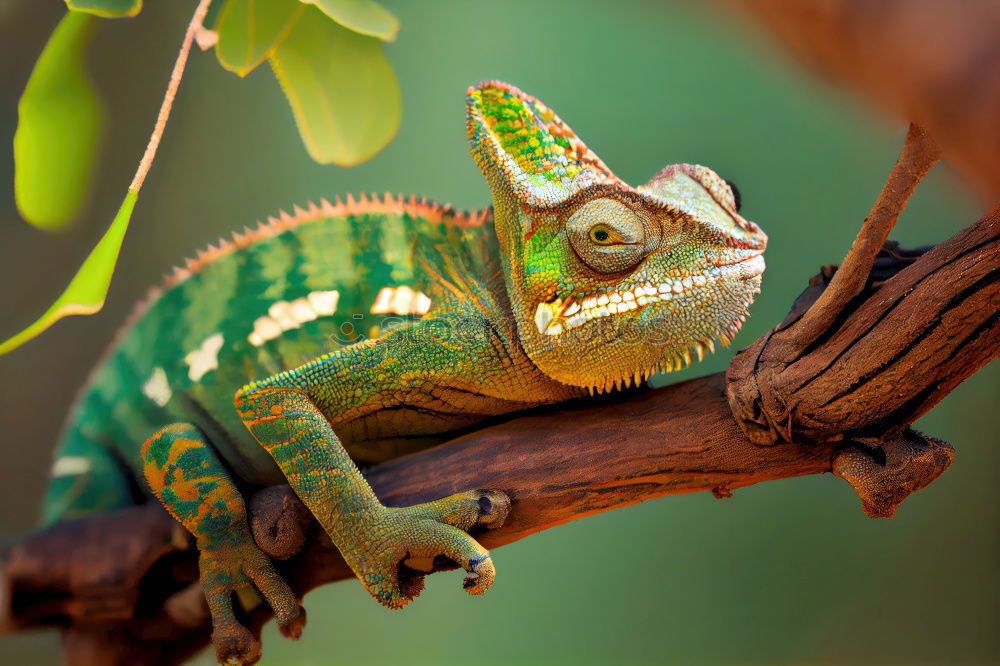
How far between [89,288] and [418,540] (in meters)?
0.67

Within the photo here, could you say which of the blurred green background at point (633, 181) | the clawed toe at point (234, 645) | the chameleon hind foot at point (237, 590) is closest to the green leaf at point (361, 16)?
the chameleon hind foot at point (237, 590)

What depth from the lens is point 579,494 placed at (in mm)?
1416

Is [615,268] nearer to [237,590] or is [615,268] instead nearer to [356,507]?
[356,507]

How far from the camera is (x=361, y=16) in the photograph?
1.25 m

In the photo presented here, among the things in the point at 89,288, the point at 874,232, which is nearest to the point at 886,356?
the point at 874,232

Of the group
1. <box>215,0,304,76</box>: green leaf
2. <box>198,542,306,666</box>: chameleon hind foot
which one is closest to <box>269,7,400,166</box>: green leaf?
<box>215,0,304,76</box>: green leaf

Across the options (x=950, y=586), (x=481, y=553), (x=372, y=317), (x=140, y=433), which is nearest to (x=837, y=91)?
(x=481, y=553)

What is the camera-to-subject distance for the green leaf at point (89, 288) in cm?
88

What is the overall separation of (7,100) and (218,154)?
2.05ft

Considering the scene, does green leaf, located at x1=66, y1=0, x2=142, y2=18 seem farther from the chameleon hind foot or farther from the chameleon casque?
the chameleon hind foot

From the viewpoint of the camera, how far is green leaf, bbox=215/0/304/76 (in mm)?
1281

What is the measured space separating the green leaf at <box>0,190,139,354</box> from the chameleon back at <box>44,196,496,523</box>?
592 mm

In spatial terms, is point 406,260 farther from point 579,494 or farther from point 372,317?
point 579,494

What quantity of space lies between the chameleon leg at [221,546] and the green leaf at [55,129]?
48cm
